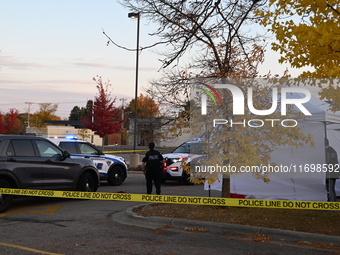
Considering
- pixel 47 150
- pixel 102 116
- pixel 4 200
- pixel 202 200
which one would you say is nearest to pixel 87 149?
pixel 47 150

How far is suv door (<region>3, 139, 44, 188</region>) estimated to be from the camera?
11.3m

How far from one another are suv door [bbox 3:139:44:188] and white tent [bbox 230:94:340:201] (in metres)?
4.98

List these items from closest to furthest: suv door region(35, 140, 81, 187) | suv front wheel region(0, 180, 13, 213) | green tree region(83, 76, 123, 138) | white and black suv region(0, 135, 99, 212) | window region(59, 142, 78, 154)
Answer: suv front wheel region(0, 180, 13, 213)
white and black suv region(0, 135, 99, 212)
suv door region(35, 140, 81, 187)
window region(59, 142, 78, 154)
green tree region(83, 76, 123, 138)

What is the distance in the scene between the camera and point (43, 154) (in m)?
12.4

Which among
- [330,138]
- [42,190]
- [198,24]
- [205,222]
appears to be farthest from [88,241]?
[330,138]

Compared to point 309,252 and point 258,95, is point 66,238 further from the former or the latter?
point 258,95

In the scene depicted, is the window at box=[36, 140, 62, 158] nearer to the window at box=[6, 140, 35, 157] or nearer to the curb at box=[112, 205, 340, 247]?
the window at box=[6, 140, 35, 157]

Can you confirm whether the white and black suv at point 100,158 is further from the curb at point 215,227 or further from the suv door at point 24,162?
the curb at point 215,227

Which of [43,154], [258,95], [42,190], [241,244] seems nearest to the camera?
[241,244]

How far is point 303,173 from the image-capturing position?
12539 millimetres

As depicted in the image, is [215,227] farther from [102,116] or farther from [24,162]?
[102,116]

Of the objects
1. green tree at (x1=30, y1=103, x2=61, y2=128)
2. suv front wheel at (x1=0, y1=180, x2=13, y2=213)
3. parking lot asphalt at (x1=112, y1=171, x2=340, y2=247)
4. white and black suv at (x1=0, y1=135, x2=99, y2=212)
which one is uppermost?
green tree at (x1=30, y1=103, x2=61, y2=128)

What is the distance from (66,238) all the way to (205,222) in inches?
103

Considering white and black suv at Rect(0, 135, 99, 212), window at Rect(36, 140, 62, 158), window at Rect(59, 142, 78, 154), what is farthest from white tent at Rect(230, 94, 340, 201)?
window at Rect(59, 142, 78, 154)
